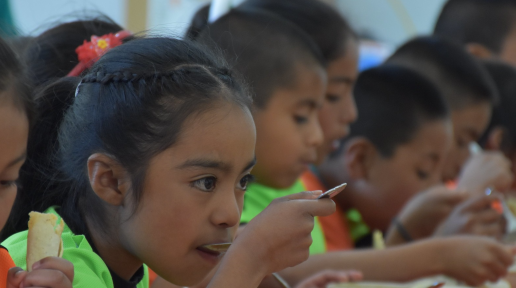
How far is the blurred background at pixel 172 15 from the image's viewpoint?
1.48 m

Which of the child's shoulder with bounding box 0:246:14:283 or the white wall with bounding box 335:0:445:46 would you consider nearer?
the child's shoulder with bounding box 0:246:14:283

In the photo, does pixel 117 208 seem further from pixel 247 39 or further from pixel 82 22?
pixel 247 39

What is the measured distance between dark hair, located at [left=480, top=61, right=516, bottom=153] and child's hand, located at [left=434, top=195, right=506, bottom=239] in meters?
0.98

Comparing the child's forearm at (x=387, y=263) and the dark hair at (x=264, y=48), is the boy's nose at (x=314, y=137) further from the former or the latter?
the child's forearm at (x=387, y=263)

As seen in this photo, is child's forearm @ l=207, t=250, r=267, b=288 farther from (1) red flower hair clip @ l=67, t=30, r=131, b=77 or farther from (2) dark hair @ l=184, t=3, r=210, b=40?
(2) dark hair @ l=184, t=3, r=210, b=40

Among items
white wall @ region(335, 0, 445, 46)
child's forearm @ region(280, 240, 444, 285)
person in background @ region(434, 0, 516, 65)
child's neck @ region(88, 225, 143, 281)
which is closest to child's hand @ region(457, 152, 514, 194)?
child's forearm @ region(280, 240, 444, 285)

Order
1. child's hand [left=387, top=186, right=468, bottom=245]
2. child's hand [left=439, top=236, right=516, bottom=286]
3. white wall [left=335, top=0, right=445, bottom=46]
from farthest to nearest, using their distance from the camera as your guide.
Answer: white wall [left=335, top=0, right=445, bottom=46]
child's hand [left=387, top=186, right=468, bottom=245]
child's hand [left=439, top=236, right=516, bottom=286]

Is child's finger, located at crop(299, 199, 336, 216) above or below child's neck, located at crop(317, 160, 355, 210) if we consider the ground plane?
above

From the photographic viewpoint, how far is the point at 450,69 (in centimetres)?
250

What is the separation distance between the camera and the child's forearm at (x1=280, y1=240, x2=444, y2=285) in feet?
4.74

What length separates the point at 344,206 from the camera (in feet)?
6.73

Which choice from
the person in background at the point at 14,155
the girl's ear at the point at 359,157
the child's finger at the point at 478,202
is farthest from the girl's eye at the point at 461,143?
the person in background at the point at 14,155

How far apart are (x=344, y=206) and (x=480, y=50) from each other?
4.96ft

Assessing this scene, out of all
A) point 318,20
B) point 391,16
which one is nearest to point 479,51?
point 318,20
